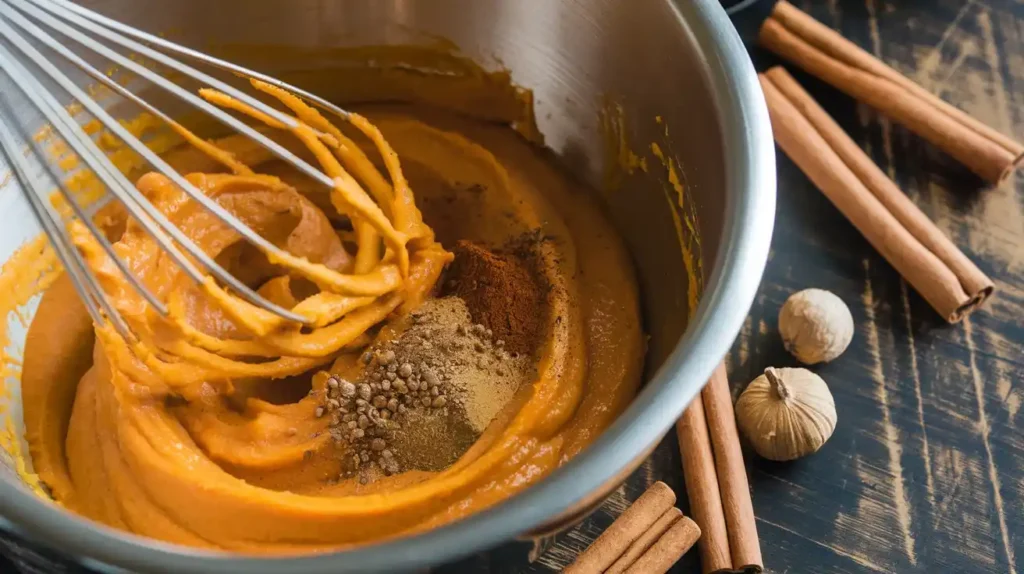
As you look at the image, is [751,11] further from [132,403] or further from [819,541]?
[132,403]

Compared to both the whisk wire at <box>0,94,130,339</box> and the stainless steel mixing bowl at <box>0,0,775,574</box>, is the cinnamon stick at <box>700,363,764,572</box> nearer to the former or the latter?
the stainless steel mixing bowl at <box>0,0,775,574</box>

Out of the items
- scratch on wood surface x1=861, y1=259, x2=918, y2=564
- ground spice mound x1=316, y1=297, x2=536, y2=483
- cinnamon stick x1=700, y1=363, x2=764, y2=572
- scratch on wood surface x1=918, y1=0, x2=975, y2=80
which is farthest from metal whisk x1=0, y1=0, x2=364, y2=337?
scratch on wood surface x1=918, y1=0, x2=975, y2=80

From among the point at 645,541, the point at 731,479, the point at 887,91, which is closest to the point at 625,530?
Result: the point at 645,541

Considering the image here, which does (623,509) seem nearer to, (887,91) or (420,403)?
(420,403)

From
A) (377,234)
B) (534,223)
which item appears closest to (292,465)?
(377,234)

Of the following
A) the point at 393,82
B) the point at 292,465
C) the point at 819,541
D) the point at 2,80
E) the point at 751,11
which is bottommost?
the point at 819,541

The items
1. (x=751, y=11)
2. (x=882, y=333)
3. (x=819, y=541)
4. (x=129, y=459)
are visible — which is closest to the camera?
(x=129, y=459)

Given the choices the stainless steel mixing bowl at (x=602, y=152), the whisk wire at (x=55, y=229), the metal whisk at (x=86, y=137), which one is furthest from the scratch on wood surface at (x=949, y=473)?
the whisk wire at (x=55, y=229)
